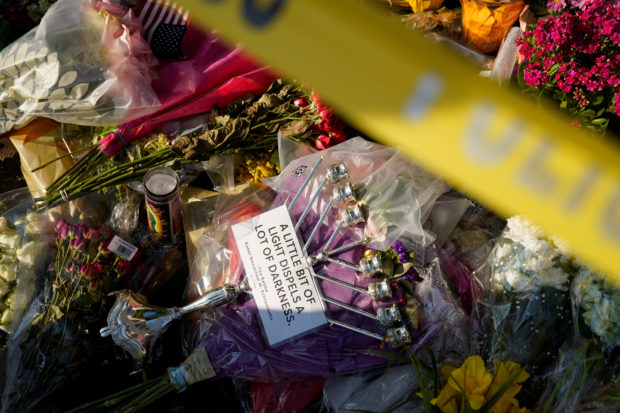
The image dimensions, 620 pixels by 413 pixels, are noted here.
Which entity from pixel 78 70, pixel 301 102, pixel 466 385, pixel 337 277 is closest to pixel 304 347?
pixel 337 277

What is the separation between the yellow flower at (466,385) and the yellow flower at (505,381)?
0.02 m

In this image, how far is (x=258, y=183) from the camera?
206cm

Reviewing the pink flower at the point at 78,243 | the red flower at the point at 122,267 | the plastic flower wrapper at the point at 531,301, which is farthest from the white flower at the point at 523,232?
the pink flower at the point at 78,243

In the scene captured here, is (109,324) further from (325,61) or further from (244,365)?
(325,61)

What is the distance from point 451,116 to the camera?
409mm

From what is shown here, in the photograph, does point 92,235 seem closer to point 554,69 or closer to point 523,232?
point 523,232

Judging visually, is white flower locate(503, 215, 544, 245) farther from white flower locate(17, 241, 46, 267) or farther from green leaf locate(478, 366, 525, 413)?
white flower locate(17, 241, 46, 267)

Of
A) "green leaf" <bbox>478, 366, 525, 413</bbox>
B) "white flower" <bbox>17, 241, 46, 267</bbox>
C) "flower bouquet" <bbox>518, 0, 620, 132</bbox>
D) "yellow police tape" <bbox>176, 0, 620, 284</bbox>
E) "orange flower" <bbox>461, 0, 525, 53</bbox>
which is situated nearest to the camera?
"yellow police tape" <bbox>176, 0, 620, 284</bbox>

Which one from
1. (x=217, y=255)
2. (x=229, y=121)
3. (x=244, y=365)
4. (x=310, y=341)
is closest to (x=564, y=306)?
(x=310, y=341)

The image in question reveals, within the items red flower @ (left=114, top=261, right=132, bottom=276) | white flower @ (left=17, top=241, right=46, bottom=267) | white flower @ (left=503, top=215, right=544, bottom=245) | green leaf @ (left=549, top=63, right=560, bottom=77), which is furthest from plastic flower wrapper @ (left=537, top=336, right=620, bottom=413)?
white flower @ (left=17, top=241, right=46, bottom=267)

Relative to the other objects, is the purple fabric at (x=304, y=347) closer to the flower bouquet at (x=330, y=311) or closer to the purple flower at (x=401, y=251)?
the flower bouquet at (x=330, y=311)

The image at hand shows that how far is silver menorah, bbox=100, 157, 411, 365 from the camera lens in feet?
5.44

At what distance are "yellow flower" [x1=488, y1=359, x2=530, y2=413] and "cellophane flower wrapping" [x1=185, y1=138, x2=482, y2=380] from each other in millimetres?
276

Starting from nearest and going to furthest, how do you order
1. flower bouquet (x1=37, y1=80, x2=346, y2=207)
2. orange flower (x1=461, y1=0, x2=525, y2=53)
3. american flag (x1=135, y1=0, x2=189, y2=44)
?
flower bouquet (x1=37, y1=80, x2=346, y2=207), orange flower (x1=461, y1=0, x2=525, y2=53), american flag (x1=135, y1=0, x2=189, y2=44)
